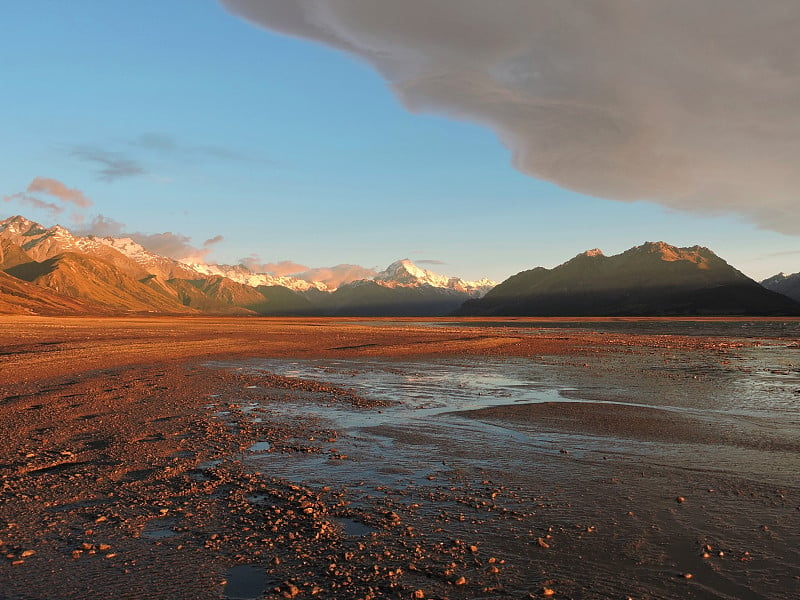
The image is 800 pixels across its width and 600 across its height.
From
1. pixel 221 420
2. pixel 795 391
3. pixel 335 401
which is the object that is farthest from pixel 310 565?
pixel 795 391

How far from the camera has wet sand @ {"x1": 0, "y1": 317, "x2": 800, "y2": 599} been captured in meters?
7.38

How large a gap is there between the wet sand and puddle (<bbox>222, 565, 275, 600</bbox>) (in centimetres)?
3

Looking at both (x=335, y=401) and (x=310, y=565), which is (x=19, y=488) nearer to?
(x=310, y=565)

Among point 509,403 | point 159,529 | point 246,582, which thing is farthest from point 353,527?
point 509,403

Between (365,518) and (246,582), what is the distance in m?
2.78

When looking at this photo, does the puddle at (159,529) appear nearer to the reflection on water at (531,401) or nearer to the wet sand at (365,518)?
the wet sand at (365,518)

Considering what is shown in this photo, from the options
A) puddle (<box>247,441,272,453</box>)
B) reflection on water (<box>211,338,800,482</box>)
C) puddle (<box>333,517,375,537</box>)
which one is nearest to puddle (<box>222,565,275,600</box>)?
puddle (<box>333,517,375,537</box>)

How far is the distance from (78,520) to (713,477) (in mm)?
13674

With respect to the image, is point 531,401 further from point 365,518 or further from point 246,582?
point 246,582

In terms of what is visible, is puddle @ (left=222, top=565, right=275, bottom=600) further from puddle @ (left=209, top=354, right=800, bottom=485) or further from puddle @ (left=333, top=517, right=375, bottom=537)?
puddle @ (left=209, top=354, right=800, bottom=485)

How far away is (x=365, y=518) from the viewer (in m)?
9.66

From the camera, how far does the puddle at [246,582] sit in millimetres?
7012

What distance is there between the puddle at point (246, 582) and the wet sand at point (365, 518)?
0.03 m

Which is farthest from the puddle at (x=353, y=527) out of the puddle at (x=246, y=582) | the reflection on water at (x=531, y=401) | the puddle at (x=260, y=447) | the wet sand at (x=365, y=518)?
the puddle at (x=260, y=447)
